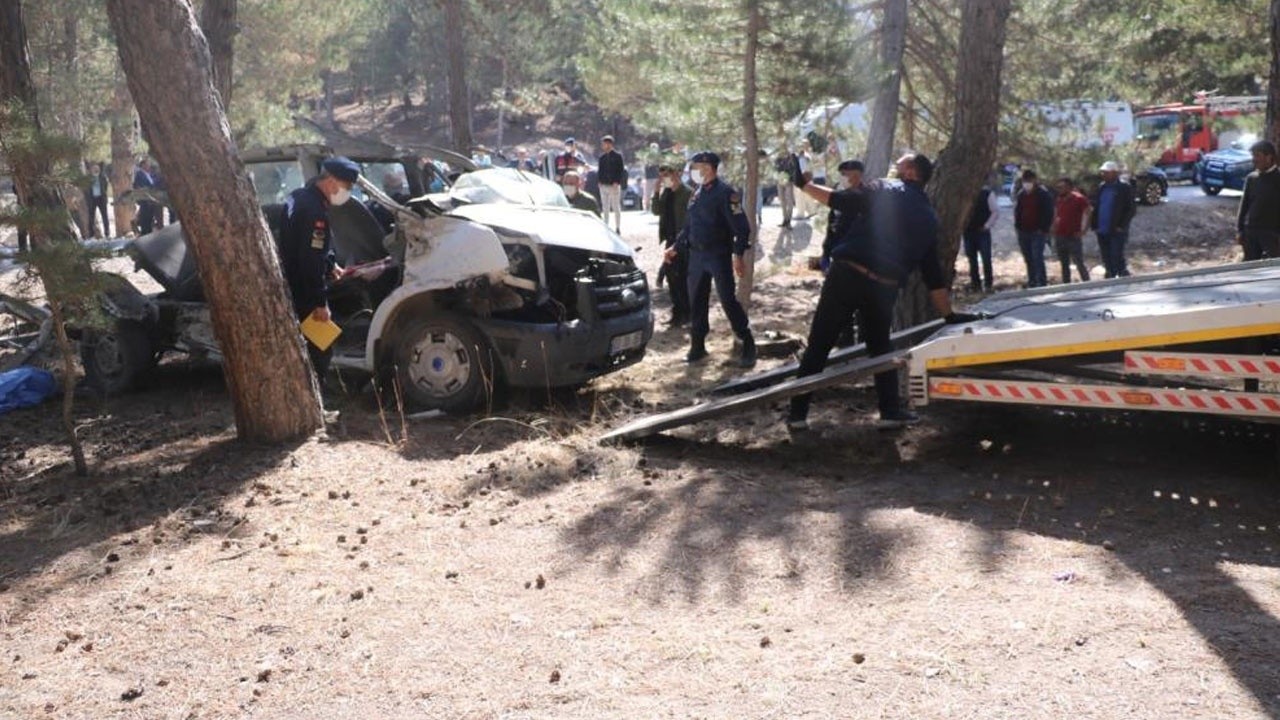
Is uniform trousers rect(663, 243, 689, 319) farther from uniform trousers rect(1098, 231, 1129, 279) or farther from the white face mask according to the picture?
uniform trousers rect(1098, 231, 1129, 279)

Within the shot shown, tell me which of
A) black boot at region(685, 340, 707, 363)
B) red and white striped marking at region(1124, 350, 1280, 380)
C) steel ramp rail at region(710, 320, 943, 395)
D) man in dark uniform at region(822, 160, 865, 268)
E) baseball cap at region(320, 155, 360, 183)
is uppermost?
baseball cap at region(320, 155, 360, 183)

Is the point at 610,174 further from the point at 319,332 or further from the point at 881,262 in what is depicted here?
the point at 881,262

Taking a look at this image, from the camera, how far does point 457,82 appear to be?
17.9 m

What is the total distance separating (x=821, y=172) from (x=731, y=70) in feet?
39.4

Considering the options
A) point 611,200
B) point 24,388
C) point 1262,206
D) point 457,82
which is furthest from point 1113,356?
point 611,200

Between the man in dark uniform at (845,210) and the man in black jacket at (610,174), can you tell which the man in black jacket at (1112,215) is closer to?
the man in dark uniform at (845,210)

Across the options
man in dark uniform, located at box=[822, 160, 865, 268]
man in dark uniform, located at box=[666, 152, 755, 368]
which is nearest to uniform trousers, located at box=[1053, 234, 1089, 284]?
man in dark uniform, located at box=[822, 160, 865, 268]

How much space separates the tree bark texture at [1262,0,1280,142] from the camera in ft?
42.8

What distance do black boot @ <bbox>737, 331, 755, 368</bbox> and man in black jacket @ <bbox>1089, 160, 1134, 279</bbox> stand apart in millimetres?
7047

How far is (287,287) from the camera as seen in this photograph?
25.3 feet

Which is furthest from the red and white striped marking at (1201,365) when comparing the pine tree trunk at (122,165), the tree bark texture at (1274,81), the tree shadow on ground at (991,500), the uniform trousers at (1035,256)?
the pine tree trunk at (122,165)

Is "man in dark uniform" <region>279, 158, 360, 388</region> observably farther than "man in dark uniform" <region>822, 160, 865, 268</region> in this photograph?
Yes

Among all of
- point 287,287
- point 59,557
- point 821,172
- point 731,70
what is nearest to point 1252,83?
point 821,172

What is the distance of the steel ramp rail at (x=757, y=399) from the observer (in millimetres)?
7352
